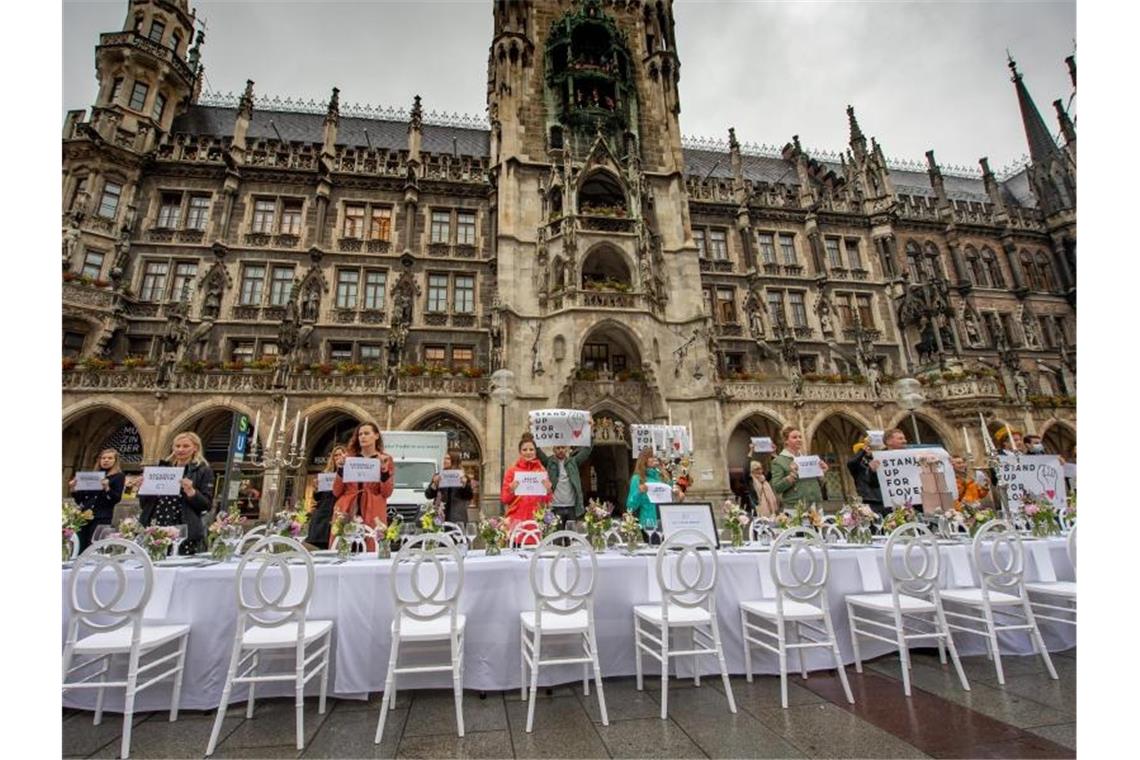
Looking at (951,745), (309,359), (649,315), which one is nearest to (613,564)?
(951,745)

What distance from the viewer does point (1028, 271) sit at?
85.9ft

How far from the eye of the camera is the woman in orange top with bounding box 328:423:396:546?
5.59m

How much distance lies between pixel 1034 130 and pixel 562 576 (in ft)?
140

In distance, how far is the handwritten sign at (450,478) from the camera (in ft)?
26.7

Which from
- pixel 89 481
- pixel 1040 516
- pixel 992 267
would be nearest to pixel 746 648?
pixel 1040 516

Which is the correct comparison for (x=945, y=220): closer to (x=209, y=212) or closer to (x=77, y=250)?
(x=209, y=212)

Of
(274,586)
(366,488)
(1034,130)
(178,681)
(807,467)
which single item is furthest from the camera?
(1034,130)

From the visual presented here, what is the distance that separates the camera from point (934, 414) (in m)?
19.0

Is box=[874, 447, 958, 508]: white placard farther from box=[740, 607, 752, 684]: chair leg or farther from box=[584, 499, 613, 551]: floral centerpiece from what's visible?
box=[584, 499, 613, 551]: floral centerpiece

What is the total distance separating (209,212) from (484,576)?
22893 millimetres

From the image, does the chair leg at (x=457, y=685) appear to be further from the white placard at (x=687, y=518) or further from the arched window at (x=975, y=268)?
the arched window at (x=975, y=268)

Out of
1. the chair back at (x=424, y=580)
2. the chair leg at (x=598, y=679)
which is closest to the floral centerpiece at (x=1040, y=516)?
the chair leg at (x=598, y=679)

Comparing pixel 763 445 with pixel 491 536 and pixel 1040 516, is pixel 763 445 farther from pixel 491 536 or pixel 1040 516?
pixel 491 536

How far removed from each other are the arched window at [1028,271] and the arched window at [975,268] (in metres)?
2.42
